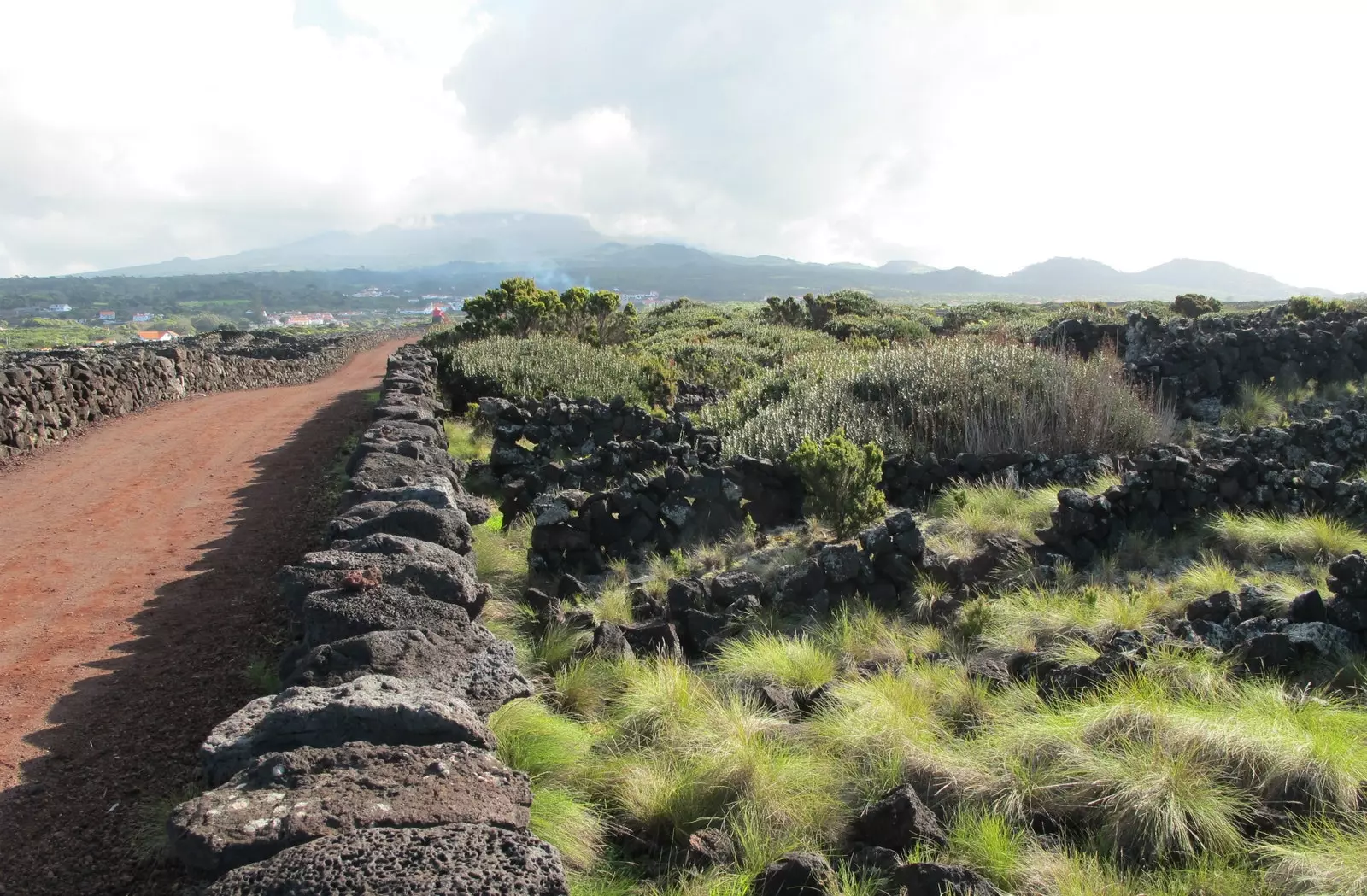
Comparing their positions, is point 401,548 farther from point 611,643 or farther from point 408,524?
point 611,643

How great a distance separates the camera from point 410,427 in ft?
32.8

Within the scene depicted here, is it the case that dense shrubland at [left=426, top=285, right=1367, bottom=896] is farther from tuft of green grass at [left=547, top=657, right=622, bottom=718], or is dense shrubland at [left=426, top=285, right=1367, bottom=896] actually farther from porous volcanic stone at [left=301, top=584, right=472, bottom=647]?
porous volcanic stone at [left=301, top=584, right=472, bottom=647]

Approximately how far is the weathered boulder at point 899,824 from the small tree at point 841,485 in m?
4.22

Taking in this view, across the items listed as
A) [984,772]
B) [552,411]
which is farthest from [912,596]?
[552,411]

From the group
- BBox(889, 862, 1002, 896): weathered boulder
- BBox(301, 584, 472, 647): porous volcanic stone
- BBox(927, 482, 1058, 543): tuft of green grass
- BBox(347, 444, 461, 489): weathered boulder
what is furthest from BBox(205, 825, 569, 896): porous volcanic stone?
BBox(927, 482, 1058, 543): tuft of green grass

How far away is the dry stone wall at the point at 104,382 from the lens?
12672mm

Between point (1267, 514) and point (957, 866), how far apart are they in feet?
18.7

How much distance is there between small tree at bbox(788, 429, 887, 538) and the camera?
7.63 m

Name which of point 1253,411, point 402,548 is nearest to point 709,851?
point 402,548

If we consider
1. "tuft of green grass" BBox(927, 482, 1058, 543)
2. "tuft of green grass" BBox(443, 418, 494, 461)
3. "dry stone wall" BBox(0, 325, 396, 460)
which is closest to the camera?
"tuft of green grass" BBox(927, 482, 1058, 543)

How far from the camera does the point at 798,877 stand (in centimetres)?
310

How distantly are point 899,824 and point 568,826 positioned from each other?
4.32ft

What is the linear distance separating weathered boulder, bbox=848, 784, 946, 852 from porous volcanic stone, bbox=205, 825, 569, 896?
1501 millimetres

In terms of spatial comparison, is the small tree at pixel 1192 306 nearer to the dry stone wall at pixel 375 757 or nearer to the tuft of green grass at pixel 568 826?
the dry stone wall at pixel 375 757
